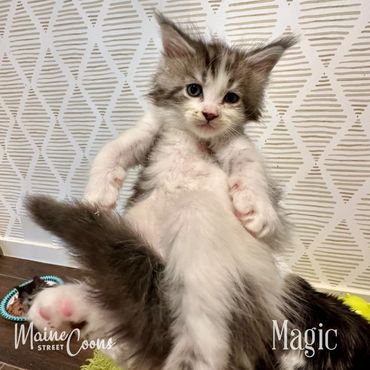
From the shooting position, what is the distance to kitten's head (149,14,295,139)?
0.67 meters

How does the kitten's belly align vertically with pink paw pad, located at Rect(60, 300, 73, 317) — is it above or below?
above

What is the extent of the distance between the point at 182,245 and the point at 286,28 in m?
0.84

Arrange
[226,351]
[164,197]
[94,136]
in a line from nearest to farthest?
[226,351] < [164,197] < [94,136]

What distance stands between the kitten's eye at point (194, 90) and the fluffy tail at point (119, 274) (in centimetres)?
34

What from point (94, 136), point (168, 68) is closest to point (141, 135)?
point (168, 68)

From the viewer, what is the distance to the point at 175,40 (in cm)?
71

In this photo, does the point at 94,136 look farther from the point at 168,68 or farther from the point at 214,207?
the point at 214,207

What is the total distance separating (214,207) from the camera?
532 mm

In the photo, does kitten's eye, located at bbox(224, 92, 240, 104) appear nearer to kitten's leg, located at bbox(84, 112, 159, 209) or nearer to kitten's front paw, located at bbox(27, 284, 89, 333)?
kitten's leg, located at bbox(84, 112, 159, 209)

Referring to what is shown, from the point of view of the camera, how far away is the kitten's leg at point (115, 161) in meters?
0.59

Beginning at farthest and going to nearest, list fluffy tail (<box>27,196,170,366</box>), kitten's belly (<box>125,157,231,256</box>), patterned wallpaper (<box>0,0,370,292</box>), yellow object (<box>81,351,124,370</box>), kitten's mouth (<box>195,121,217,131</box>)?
patterned wallpaper (<box>0,0,370,292</box>) < yellow object (<box>81,351,124,370</box>) < kitten's mouth (<box>195,121,217,131</box>) < kitten's belly (<box>125,157,231,256</box>) < fluffy tail (<box>27,196,170,366</box>)

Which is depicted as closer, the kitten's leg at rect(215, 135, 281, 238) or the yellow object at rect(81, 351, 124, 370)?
the kitten's leg at rect(215, 135, 281, 238)

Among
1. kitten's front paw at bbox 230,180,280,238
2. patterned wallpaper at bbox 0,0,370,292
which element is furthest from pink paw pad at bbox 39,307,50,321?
patterned wallpaper at bbox 0,0,370,292

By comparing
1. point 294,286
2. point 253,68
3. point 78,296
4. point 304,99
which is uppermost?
point 253,68
